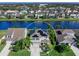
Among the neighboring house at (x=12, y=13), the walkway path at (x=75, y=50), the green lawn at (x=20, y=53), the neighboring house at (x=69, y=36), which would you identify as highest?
the neighboring house at (x=12, y=13)

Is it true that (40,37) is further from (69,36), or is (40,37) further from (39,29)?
(69,36)

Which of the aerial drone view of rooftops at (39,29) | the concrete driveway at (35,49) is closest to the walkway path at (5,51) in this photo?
the aerial drone view of rooftops at (39,29)

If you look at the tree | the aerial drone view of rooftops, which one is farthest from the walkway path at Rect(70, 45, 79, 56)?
Answer: the tree

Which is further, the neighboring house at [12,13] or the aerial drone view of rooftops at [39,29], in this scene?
the neighboring house at [12,13]

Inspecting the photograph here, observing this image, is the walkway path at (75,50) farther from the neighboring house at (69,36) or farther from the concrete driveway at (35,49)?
the concrete driveway at (35,49)

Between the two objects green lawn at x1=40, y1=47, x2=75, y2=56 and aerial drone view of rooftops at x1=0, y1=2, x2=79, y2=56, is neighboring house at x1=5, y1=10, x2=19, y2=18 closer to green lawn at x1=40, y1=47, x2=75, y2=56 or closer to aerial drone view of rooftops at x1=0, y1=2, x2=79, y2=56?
aerial drone view of rooftops at x1=0, y1=2, x2=79, y2=56

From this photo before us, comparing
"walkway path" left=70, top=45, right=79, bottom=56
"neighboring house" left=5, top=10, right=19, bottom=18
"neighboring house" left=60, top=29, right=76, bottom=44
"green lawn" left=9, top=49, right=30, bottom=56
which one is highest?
"neighboring house" left=5, top=10, right=19, bottom=18

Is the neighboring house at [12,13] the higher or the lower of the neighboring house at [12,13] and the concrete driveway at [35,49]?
the higher

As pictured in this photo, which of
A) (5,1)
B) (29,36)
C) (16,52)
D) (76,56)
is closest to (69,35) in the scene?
(76,56)
